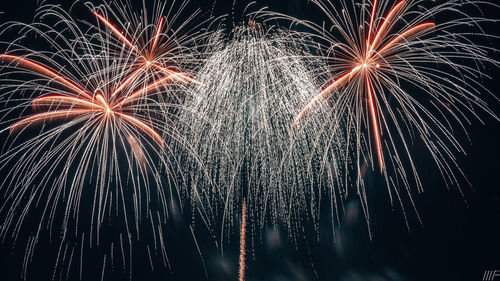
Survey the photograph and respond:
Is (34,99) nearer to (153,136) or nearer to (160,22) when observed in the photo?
(153,136)

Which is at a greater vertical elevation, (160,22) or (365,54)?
(160,22)

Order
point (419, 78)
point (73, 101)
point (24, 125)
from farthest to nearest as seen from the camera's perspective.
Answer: point (24, 125) < point (73, 101) < point (419, 78)

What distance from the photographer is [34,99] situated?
848cm

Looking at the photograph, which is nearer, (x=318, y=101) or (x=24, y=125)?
(x=318, y=101)

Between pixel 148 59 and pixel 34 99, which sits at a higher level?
pixel 148 59

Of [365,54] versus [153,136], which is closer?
A: [365,54]

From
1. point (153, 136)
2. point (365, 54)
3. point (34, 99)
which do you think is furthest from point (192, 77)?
point (365, 54)

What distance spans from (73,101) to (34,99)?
2.98 ft

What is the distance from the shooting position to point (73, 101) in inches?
359

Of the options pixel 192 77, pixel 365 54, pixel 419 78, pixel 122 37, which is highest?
pixel 122 37

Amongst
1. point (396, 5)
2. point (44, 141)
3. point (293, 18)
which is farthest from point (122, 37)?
point (396, 5)

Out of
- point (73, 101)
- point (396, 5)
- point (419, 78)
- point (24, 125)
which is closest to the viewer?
point (419, 78)

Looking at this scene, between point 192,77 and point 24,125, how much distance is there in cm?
509

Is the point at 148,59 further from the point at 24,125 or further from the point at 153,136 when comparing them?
the point at 24,125
